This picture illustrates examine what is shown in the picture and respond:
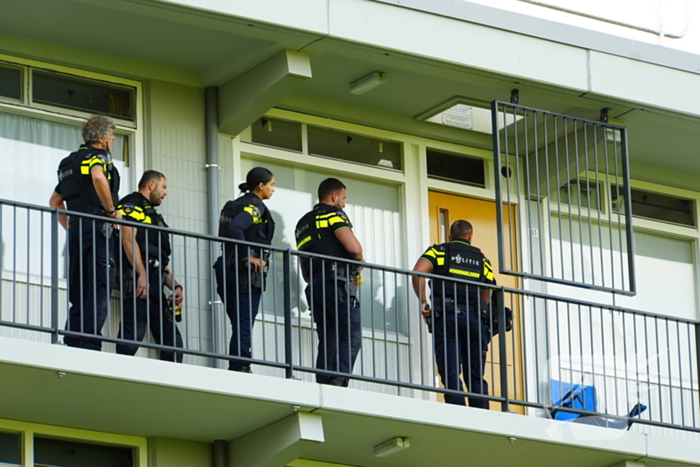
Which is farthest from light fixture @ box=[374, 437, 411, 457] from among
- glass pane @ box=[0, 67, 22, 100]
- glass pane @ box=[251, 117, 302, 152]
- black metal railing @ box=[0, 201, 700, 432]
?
glass pane @ box=[0, 67, 22, 100]

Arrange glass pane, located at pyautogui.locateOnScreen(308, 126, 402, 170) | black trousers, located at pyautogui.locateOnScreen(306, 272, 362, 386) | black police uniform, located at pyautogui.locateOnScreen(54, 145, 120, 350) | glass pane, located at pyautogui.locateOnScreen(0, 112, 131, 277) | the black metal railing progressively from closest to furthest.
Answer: black police uniform, located at pyautogui.locateOnScreen(54, 145, 120, 350), the black metal railing, black trousers, located at pyautogui.locateOnScreen(306, 272, 362, 386), glass pane, located at pyautogui.locateOnScreen(0, 112, 131, 277), glass pane, located at pyautogui.locateOnScreen(308, 126, 402, 170)

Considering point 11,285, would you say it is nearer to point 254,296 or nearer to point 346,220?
point 254,296

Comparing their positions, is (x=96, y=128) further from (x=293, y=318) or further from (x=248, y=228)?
(x=293, y=318)

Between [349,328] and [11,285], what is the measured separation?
8.42ft

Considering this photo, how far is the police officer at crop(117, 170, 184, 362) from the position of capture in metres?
11.2

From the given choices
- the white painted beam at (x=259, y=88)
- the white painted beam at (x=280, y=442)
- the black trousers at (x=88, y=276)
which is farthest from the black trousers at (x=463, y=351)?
the black trousers at (x=88, y=276)

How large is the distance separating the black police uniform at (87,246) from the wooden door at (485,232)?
3.71 meters

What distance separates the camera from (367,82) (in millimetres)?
12953

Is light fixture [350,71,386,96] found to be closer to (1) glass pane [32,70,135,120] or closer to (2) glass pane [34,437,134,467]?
(1) glass pane [32,70,135,120]

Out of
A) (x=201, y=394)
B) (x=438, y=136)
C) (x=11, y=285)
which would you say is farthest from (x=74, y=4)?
(x=438, y=136)

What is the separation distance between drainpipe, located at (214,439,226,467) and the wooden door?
289 centimetres

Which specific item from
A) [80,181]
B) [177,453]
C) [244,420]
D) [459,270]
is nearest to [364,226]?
[459,270]

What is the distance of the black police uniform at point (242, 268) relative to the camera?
448 inches

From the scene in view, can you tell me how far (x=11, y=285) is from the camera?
11.6 metres
